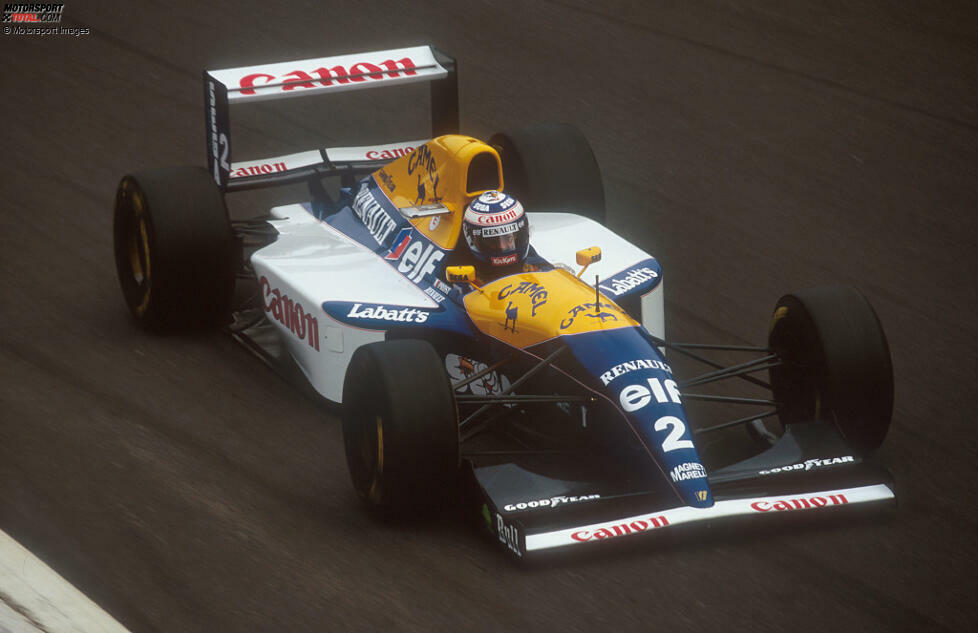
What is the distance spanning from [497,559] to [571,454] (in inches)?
32.4

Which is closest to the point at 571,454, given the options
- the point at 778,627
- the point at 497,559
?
the point at 497,559

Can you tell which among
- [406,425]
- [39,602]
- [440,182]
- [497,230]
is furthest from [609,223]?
[39,602]

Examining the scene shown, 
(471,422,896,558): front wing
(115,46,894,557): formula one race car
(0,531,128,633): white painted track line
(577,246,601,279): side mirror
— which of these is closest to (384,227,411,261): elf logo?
(115,46,894,557): formula one race car

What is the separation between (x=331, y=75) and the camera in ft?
28.2

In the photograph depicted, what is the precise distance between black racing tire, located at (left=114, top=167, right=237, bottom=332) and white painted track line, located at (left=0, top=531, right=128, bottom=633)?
87.8 inches

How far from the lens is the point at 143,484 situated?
6754 mm

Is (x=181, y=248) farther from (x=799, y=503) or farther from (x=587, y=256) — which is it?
(x=799, y=503)

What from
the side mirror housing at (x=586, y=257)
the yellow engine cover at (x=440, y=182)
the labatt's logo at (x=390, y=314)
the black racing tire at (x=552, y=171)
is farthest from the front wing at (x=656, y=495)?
the black racing tire at (x=552, y=171)

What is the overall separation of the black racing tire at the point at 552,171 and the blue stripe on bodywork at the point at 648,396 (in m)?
2.31

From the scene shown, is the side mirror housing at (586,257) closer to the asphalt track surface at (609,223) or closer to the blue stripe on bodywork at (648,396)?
the blue stripe on bodywork at (648,396)

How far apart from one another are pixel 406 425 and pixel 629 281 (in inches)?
77.4

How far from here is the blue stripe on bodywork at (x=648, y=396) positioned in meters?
6.02

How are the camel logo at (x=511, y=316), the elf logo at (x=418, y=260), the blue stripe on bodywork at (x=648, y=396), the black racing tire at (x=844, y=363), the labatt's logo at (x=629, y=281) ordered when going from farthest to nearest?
the elf logo at (x=418, y=260) < the labatt's logo at (x=629, y=281) < the camel logo at (x=511, y=316) < the black racing tire at (x=844, y=363) < the blue stripe on bodywork at (x=648, y=396)

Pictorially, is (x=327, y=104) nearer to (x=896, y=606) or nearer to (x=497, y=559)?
(x=497, y=559)
